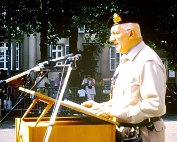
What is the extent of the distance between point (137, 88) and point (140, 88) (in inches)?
1.9

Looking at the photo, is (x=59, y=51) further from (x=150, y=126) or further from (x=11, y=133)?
(x=150, y=126)

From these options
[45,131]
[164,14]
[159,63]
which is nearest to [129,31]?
[159,63]

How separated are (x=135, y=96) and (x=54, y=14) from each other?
77.0ft

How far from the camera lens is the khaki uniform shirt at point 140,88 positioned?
347 centimetres

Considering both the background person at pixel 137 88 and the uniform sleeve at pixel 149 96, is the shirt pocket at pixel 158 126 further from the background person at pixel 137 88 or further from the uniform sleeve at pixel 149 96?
the uniform sleeve at pixel 149 96

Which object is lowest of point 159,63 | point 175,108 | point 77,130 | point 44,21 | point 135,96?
point 175,108

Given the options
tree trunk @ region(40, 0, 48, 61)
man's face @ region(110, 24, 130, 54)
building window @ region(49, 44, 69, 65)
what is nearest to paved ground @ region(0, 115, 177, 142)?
man's face @ region(110, 24, 130, 54)

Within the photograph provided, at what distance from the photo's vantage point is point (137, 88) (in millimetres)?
3613

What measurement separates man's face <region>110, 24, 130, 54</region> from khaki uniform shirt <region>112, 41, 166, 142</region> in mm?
72

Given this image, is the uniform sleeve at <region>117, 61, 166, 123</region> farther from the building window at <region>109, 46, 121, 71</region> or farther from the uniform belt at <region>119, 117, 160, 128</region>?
the building window at <region>109, 46, 121, 71</region>

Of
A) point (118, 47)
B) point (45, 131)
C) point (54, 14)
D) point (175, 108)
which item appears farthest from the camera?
point (54, 14)

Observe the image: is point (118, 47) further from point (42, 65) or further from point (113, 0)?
point (113, 0)

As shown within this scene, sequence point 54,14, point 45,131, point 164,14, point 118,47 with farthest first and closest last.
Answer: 1. point 54,14
2. point 164,14
3. point 118,47
4. point 45,131

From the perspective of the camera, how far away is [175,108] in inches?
866
